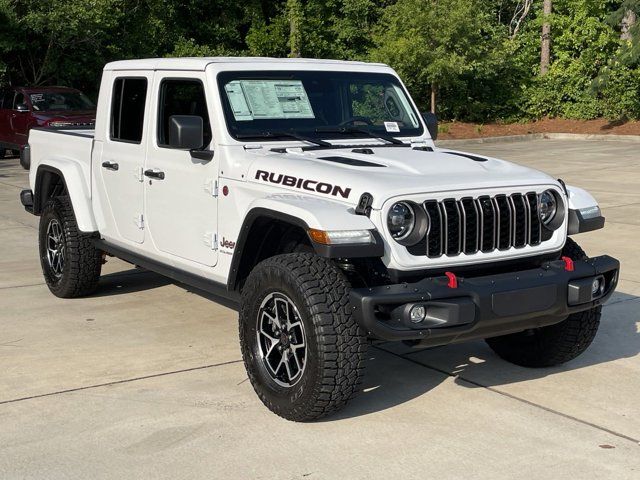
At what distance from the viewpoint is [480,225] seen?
4746mm

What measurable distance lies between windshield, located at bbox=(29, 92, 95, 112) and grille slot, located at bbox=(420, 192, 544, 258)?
610 inches

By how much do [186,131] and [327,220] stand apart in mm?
1268

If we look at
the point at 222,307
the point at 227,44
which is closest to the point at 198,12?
the point at 227,44

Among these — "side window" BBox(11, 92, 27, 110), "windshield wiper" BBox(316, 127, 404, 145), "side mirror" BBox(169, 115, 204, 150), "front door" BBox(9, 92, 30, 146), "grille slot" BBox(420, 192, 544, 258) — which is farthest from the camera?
"side window" BBox(11, 92, 27, 110)

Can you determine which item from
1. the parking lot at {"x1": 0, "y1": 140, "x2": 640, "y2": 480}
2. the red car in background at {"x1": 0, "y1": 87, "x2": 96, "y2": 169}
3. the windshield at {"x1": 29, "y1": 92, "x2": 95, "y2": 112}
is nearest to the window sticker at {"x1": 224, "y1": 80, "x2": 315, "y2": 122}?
the parking lot at {"x1": 0, "y1": 140, "x2": 640, "y2": 480}

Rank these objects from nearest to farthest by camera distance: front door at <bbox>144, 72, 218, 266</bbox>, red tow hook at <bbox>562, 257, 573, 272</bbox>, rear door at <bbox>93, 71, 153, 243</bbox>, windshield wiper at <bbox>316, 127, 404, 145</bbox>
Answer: red tow hook at <bbox>562, 257, 573, 272</bbox>
front door at <bbox>144, 72, 218, 266</bbox>
windshield wiper at <bbox>316, 127, 404, 145</bbox>
rear door at <bbox>93, 71, 153, 243</bbox>

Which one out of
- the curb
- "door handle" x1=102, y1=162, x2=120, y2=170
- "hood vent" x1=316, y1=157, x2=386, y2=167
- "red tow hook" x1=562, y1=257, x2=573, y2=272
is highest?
"hood vent" x1=316, y1=157, x2=386, y2=167

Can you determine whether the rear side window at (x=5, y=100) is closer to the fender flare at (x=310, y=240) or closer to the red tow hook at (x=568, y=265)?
the fender flare at (x=310, y=240)

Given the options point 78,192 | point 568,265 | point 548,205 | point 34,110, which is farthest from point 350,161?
point 34,110

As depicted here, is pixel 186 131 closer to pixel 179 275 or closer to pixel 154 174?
pixel 154 174

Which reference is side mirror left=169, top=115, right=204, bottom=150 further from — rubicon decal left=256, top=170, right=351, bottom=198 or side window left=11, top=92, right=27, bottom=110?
side window left=11, top=92, right=27, bottom=110

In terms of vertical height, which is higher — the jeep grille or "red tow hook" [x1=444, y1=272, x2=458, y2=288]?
the jeep grille

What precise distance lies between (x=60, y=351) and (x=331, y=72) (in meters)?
2.48

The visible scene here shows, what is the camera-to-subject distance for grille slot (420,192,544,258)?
15.2 feet
